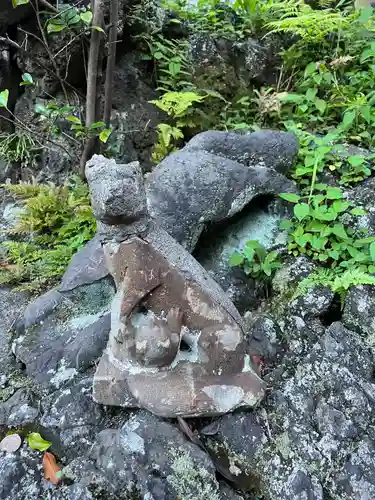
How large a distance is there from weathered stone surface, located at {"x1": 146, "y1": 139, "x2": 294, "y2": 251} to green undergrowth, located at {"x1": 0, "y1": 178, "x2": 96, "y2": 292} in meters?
0.90

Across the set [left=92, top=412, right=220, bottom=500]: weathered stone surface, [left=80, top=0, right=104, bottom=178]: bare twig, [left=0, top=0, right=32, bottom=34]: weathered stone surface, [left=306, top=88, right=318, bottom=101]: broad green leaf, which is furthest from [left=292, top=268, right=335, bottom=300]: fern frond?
[left=0, top=0, right=32, bottom=34]: weathered stone surface

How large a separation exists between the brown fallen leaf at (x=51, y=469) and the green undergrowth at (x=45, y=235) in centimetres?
141

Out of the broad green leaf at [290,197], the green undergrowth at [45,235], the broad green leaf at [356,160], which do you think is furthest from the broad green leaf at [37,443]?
the broad green leaf at [356,160]

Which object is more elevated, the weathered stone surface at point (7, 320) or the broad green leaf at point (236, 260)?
the broad green leaf at point (236, 260)

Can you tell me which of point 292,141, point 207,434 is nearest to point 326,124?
point 292,141

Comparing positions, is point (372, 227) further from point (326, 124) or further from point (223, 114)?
point (223, 114)

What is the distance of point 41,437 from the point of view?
2.53m

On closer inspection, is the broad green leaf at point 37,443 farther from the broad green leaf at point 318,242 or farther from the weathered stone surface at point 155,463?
the broad green leaf at point 318,242

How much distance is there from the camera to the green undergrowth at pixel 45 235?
3547mm

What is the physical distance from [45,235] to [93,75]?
1676 millimetres

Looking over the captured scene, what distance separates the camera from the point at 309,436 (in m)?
2.39

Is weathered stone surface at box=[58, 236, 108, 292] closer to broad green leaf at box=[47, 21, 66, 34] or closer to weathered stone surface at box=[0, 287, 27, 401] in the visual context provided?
weathered stone surface at box=[0, 287, 27, 401]

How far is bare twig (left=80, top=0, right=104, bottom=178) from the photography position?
3.90 meters

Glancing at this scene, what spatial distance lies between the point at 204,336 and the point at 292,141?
6.70 ft
